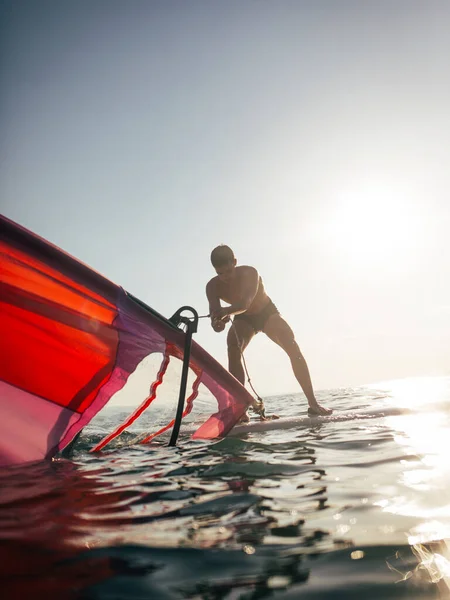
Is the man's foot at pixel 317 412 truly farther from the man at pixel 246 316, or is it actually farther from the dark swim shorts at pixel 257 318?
the dark swim shorts at pixel 257 318

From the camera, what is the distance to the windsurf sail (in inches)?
115

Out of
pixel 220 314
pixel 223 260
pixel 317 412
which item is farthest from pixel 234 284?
pixel 317 412

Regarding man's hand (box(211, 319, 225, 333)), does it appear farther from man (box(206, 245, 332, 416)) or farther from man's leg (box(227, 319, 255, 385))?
man's leg (box(227, 319, 255, 385))

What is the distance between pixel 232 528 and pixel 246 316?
471cm

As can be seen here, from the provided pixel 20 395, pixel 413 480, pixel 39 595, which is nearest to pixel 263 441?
pixel 413 480

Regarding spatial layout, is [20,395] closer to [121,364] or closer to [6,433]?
[6,433]

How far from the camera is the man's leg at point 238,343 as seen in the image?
19.1 ft

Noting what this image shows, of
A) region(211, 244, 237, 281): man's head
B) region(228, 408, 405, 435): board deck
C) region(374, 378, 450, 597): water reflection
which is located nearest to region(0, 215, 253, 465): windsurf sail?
region(228, 408, 405, 435): board deck

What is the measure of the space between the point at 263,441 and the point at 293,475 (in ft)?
5.02

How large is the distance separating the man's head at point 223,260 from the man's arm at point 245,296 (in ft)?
0.82

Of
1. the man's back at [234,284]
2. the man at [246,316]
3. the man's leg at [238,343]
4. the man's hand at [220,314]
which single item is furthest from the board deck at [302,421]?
the man's back at [234,284]

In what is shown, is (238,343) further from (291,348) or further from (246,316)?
(291,348)

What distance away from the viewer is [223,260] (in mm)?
5344

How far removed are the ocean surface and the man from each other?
2.70 meters
